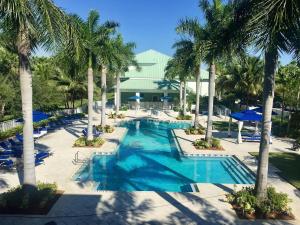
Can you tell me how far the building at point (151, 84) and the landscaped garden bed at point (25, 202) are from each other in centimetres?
3527

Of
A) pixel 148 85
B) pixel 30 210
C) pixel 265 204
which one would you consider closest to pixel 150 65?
pixel 148 85

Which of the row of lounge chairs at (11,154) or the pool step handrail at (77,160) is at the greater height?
the row of lounge chairs at (11,154)

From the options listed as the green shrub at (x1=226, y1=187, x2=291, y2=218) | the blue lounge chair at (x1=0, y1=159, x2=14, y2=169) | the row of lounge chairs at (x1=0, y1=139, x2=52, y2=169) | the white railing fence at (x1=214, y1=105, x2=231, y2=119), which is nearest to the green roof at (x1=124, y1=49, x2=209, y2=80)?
the white railing fence at (x1=214, y1=105, x2=231, y2=119)

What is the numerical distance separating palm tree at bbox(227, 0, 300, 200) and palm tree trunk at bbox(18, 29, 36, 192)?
22.3 ft

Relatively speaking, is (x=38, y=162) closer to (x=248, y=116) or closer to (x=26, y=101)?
(x=26, y=101)

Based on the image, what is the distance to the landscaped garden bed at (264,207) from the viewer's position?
34.3 feet

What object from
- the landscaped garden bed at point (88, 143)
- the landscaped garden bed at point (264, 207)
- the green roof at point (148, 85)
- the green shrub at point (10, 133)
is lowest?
the landscaped garden bed at point (264, 207)

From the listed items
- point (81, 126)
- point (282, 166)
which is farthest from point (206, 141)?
point (81, 126)

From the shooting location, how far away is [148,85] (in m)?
48.6

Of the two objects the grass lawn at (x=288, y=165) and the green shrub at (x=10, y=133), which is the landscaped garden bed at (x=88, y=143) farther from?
the grass lawn at (x=288, y=165)

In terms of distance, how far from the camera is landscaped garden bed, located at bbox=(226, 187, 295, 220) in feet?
34.3

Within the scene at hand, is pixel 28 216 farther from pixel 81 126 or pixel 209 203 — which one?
pixel 81 126

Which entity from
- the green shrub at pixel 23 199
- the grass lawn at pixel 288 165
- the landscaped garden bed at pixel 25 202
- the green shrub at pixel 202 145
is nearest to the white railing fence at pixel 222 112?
the green shrub at pixel 202 145

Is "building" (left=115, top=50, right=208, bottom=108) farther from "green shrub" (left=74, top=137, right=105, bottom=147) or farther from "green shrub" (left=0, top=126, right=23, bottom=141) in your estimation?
"green shrub" (left=74, top=137, right=105, bottom=147)
